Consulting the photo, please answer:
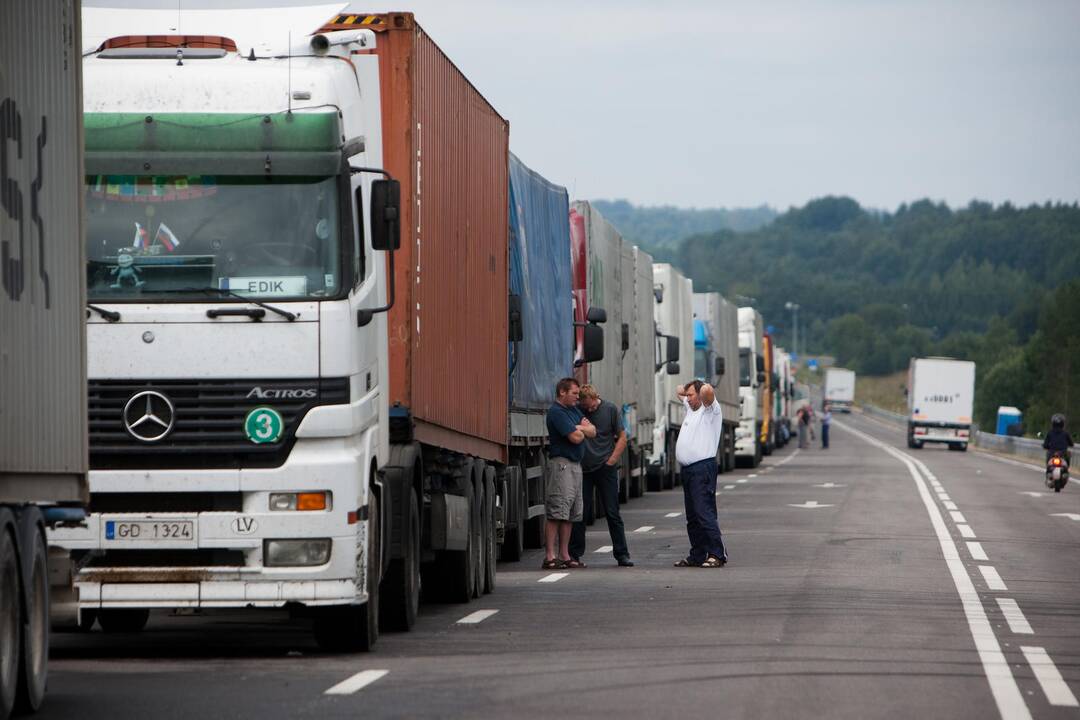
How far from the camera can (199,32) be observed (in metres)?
12.2

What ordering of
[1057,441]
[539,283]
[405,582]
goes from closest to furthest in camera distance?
1. [405,582]
2. [539,283]
3. [1057,441]

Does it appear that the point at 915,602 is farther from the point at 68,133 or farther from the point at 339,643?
the point at 68,133

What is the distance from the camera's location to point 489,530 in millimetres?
16625

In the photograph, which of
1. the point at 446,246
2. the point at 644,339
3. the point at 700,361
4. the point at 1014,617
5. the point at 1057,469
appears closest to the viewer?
the point at 446,246

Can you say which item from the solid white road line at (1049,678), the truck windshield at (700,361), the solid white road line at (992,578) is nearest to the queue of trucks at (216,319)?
the solid white road line at (1049,678)

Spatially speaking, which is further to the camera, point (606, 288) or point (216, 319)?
point (606, 288)

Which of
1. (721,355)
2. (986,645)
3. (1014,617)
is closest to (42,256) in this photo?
Answer: (986,645)

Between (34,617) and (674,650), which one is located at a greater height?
(34,617)

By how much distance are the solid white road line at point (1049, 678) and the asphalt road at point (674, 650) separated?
0.7 inches

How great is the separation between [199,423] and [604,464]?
9076 millimetres

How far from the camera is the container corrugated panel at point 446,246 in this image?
12.9 metres

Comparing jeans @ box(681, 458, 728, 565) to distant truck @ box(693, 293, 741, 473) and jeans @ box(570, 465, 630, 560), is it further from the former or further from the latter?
distant truck @ box(693, 293, 741, 473)

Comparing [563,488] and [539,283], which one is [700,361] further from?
[563,488]

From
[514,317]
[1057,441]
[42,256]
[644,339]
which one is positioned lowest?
[1057,441]
